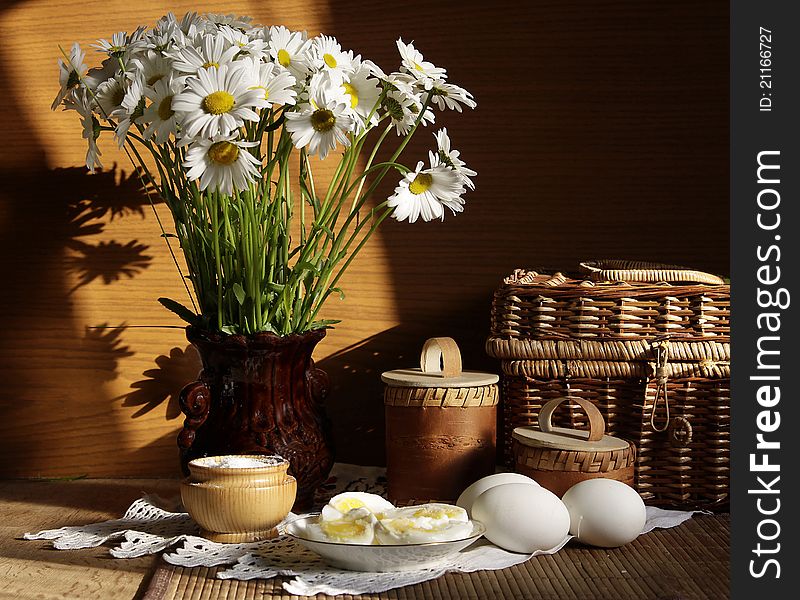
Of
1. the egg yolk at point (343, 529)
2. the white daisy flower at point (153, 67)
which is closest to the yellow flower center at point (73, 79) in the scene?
the white daisy flower at point (153, 67)

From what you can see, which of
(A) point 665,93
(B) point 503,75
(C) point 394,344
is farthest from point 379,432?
(A) point 665,93

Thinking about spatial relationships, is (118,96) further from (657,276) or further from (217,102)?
(657,276)

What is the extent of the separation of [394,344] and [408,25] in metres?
0.53

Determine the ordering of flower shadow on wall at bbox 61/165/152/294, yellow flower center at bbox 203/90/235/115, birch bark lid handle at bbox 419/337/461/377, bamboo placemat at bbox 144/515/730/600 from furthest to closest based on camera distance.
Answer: flower shadow on wall at bbox 61/165/152/294
birch bark lid handle at bbox 419/337/461/377
yellow flower center at bbox 203/90/235/115
bamboo placemat at bbox 144/515/730/600

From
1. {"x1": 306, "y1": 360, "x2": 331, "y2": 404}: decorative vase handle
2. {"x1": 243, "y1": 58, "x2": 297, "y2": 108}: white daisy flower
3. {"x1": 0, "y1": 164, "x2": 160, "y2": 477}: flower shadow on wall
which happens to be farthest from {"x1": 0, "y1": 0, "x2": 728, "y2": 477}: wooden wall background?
{"x1": 243, "y1": 58, "x2": 297, "y2": 108}: white daisy flower

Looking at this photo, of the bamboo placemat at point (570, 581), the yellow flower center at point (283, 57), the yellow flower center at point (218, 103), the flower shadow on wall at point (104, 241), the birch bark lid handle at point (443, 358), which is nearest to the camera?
the bamboo placemat at point (570, 581)

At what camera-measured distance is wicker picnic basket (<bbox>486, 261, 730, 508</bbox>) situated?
119cm

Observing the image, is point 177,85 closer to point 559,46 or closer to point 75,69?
point 75,69

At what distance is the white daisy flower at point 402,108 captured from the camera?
3.72 ft

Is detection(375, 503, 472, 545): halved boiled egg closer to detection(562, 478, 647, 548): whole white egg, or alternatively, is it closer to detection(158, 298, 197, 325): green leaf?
detection(562, 478, 647, 548): whole white egg

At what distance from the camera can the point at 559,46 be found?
1470 millimetres

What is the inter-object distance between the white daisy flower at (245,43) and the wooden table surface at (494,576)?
0.60m

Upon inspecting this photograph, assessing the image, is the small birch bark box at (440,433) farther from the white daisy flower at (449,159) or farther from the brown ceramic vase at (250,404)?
the white daisy flower at (449,159)

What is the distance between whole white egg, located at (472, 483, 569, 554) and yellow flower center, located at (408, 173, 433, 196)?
1.26 feet
